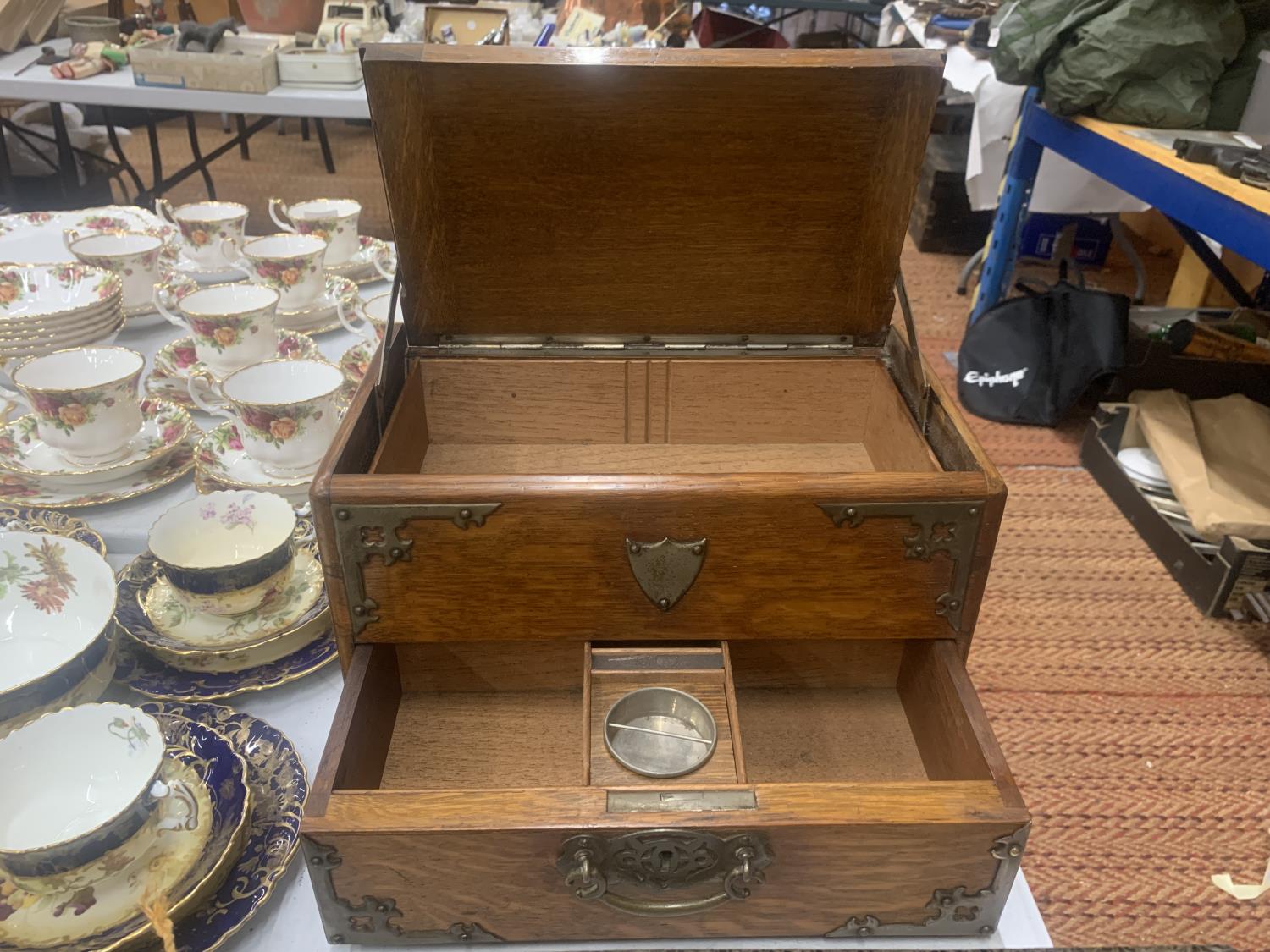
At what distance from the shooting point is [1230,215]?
1.55m

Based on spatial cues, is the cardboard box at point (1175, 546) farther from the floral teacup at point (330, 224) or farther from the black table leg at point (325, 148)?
the black table leg at point (325, 148)

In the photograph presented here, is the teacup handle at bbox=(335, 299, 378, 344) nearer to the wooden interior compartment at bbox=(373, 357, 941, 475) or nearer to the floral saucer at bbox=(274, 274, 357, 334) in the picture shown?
the floral saucer at bbox=(274, 274, 357, 334)

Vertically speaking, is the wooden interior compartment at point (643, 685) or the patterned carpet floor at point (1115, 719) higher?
the wooden interior compartment at point (643, 685)

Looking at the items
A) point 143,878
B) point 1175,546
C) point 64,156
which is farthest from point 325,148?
point 143,878

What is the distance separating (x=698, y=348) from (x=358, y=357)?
1.55 ft

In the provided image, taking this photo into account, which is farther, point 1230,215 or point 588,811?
point 1230,215

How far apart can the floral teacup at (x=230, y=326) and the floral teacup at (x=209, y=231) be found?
269 mm

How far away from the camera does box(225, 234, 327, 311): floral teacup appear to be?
1355 millimetres

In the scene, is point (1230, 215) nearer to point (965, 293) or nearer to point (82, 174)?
point (965, 293)

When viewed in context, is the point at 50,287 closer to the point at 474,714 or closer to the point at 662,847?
the point at 474,714

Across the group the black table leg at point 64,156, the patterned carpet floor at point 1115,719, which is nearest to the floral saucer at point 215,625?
the patterned carpet floor at point 1115,719

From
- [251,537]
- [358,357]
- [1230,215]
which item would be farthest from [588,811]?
[1230,215]

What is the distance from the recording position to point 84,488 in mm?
1033

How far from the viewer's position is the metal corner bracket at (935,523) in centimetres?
76
